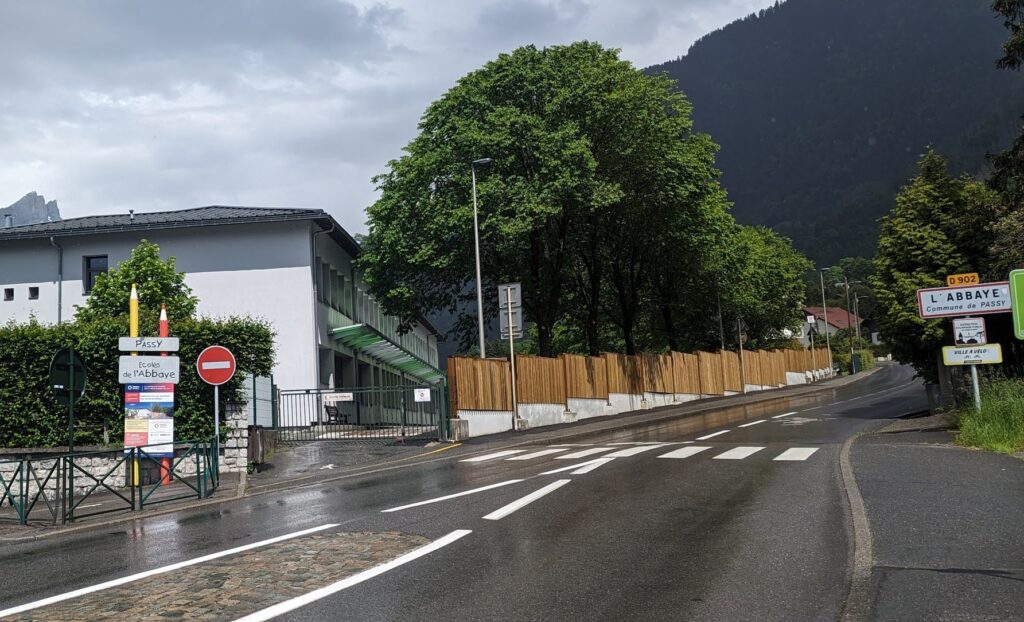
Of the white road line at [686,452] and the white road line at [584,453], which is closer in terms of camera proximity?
the white road line at [686,452]

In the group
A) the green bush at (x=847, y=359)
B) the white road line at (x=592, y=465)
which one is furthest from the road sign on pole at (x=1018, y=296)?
the green bush at (x=847, y=359)

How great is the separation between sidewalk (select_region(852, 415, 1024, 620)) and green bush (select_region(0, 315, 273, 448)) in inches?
562

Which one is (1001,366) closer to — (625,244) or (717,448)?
(717,448)

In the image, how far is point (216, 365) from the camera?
18.3 m

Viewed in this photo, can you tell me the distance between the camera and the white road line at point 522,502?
10.0 metres

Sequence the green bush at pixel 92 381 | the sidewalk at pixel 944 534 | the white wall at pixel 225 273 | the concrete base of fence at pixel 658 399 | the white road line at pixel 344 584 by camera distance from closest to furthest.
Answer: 1. the sidewalk at pixel 944 534
2. the white road line at pixel 344 584
3. the green bush at pixel 92 381
4. the white wall at pixel 225 273
5. the concrete base of fence at pixel 658 399

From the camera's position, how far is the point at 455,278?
36.9m

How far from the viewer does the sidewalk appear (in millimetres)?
5746

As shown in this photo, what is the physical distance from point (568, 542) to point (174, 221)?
32015 mm

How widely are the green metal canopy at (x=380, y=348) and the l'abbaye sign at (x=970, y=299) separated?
46.1 feet

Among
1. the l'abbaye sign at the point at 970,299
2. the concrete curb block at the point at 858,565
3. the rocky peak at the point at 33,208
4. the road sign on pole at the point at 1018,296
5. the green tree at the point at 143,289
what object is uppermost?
the rocky peak at the point at 33,208

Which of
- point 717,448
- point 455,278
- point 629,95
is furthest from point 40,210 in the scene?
point 717,448

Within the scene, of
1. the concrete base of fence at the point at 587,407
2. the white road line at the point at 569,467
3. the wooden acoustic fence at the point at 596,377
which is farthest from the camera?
the concrete base of fence at the point at 587,407

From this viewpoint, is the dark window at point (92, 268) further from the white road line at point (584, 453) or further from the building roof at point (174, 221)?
the white road line at point (584, 453)
